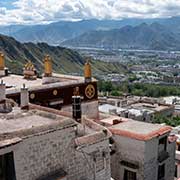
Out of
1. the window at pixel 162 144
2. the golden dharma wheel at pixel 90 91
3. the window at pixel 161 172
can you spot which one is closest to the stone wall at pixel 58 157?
the window at pixel 162 144

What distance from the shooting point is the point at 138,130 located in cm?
2017

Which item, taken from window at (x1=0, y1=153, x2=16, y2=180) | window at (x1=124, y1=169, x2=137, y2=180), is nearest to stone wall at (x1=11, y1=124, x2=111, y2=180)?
window at (x1=0, y1=153, x2=16, y2=180)

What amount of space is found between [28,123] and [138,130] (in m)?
6.93

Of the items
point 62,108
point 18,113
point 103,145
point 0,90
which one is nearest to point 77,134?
point 103,145

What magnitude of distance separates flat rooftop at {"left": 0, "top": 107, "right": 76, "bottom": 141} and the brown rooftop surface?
199 inches

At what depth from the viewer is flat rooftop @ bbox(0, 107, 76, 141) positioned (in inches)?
514

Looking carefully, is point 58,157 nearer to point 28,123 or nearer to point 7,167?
point 28,123

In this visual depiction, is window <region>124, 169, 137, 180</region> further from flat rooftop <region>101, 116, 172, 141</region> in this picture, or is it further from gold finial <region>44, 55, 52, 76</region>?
gold finial <region>44, 55, 52, 76</region>

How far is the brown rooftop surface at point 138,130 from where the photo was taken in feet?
63.4

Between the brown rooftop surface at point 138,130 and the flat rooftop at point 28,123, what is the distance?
504 centimetres

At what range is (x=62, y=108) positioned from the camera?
2797 centimetres

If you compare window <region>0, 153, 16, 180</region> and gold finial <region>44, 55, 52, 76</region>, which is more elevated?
gold finial <region>44, 55, 52, 76</region>

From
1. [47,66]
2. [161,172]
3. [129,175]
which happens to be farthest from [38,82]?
[161,172]

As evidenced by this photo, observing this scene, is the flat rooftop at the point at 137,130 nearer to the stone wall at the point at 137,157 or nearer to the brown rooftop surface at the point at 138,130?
the brown rooftop surface at the point at 138,130
